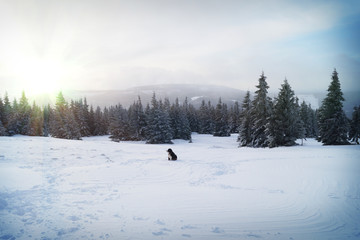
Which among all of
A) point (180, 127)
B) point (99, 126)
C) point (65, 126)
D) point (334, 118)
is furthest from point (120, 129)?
point (334, 118)

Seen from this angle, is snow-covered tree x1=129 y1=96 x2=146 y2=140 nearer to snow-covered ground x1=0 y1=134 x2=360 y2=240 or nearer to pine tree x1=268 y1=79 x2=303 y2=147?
pine tree x1=268 y1=79 x2=303 y2=147

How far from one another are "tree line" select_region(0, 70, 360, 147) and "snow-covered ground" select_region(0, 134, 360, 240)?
1442 centimetres

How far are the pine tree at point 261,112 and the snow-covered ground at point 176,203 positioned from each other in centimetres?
1786

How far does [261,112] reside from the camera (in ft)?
95.7

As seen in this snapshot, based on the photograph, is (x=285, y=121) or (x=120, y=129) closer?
(x=285, y=121)

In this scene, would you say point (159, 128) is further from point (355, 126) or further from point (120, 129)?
point (355, 126)

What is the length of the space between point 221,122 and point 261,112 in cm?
3218

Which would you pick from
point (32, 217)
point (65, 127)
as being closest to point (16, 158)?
point (32, 217)

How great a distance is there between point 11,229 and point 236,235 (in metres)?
6.41

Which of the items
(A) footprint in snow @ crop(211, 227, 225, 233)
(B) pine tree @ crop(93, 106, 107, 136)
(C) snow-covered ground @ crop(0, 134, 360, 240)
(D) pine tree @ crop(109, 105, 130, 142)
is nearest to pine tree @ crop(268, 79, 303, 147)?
(C) snow-covered ground @ crop(0, 134, 360, 240)

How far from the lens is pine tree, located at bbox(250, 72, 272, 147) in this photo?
2873cm

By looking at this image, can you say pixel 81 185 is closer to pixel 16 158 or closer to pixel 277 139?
pixel 16 158

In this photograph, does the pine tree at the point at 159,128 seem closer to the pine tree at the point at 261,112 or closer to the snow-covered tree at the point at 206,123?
the pine tree at the point at 261,112

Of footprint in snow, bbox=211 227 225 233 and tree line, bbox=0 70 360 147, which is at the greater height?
tree line, bbox=0 70 360 147
